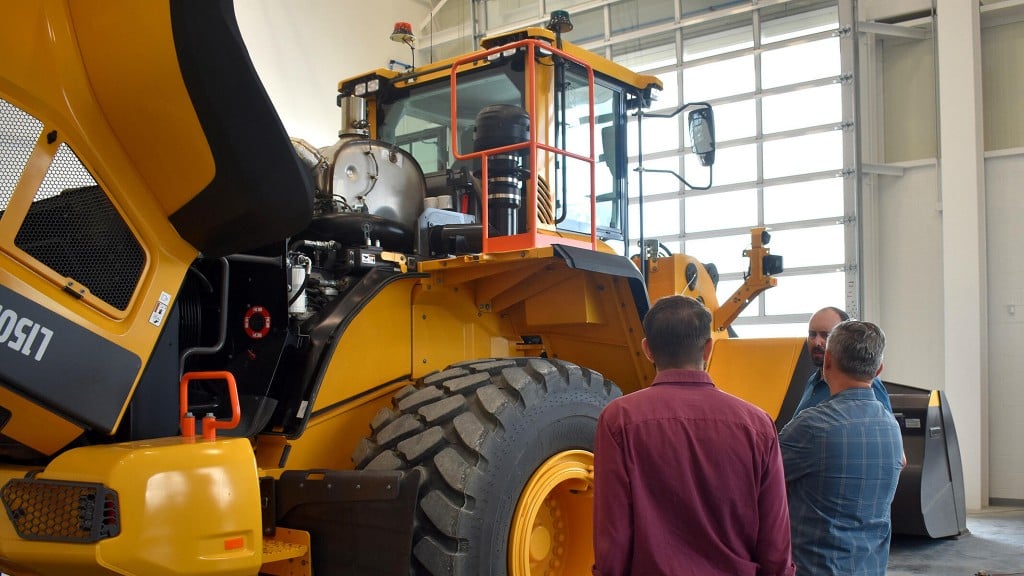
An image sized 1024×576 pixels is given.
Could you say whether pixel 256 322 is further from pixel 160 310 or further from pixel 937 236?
pixel 937 236

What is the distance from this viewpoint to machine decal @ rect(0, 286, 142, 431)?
7.65ft

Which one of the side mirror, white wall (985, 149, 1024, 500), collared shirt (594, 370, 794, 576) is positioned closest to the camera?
collared shirt (594, 370, 794, 576)

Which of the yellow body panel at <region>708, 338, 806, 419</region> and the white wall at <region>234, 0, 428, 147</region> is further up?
the white wall at <region>234, 0, 428, 147</region>

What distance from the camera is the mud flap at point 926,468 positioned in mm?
6574

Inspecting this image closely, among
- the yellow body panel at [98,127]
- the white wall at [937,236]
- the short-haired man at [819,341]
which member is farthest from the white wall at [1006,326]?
the yellow body panel at [98,127]

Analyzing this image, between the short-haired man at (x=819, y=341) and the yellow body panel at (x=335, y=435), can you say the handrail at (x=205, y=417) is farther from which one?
the short-haired man at (x=819, y=341)

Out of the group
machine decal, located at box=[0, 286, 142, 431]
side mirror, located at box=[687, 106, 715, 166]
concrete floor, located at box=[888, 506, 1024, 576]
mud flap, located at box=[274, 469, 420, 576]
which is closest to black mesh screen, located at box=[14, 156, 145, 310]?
machine decal, located at box=[0, 286, 142, 431]

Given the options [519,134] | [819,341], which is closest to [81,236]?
[519,134]

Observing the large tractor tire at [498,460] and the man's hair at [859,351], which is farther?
the large tractor tire at [498,460]

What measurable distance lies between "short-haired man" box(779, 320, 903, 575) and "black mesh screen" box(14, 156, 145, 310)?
2.08 metres

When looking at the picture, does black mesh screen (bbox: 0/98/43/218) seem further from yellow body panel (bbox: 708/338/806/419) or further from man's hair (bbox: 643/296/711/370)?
yellow body panel (bbox: 708/338/806/419)

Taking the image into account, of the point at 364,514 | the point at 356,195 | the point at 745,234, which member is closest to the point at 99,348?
the point at 364,514

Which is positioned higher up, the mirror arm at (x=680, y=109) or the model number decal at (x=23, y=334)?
the mirror arm at (x=680, y=109)

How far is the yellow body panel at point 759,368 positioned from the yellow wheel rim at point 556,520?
2389 mm
